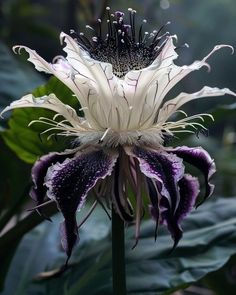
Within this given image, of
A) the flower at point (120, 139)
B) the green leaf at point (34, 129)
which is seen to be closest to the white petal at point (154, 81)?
the flower at point (120, 139)

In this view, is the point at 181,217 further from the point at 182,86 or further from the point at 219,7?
the point at 219,7

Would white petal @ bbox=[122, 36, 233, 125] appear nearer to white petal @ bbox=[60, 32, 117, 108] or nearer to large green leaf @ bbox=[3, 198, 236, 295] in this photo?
white petal @ bbox=[60, 32, 117, 108]

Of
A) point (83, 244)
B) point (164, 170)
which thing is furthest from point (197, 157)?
point (83, 244)

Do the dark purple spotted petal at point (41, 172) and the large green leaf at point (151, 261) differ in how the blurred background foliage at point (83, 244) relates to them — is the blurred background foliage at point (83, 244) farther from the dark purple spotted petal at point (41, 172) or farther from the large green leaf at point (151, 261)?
the dark purple spotted petal at point (41, 172)

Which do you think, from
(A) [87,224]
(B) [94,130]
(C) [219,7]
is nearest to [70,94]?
(B) [94,130]

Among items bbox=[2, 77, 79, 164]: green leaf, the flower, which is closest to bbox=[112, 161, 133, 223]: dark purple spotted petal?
the flower

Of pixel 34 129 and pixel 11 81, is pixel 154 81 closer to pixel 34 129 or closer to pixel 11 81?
pixel 34 129
